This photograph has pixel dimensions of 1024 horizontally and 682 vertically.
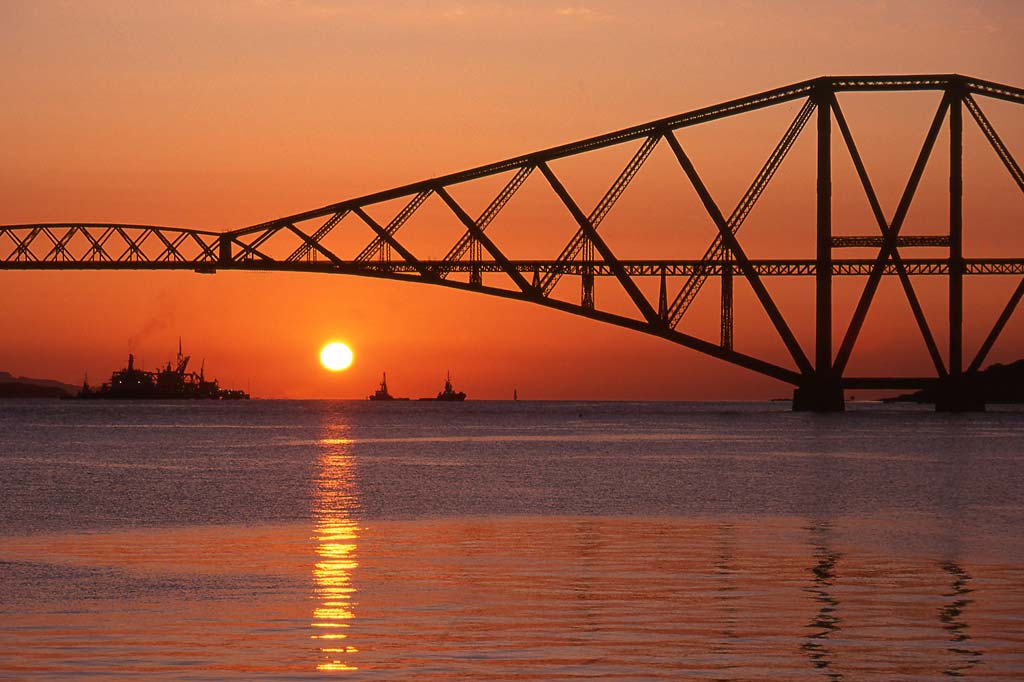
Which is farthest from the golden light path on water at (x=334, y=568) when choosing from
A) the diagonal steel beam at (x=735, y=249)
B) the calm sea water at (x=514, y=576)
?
the diagonal steel beam at (x=735, y=249)

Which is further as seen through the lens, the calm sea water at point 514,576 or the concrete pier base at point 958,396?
the concrete pier base at point 958,396

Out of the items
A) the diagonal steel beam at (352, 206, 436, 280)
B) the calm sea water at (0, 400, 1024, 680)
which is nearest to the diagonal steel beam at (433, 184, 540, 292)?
the diagonal steel beam at (352, 206, 436, 280)

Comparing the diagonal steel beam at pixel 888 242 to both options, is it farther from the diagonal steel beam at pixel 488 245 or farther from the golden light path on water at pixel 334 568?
the golden light path on water at pixel 334 568

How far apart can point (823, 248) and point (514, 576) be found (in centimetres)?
9252

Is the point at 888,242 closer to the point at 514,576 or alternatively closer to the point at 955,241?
the point at 955,241

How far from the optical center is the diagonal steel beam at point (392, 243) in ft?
385

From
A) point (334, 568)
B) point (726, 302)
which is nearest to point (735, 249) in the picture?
point (726, 302)

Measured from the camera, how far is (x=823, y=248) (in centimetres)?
11406

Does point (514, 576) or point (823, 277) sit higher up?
point (823, 277)

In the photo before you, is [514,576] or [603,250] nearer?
[514,576]

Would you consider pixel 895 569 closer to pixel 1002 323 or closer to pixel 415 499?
pixel 415 499

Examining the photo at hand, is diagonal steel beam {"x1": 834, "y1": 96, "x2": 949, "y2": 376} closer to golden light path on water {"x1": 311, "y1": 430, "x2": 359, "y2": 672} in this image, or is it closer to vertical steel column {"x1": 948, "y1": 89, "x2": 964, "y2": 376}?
vertical steel column {"x1": 948, "y1": 89, "x2": 964, "y2": 376}

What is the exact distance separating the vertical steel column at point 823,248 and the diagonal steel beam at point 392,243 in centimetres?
2621

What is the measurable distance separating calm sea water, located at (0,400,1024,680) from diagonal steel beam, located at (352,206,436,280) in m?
62.8
